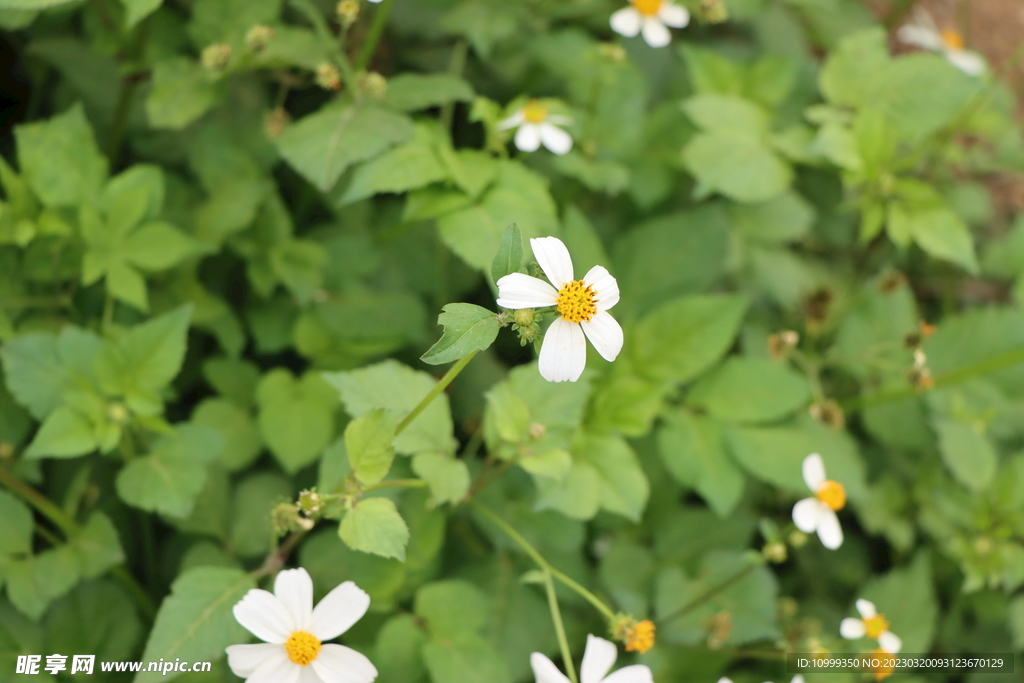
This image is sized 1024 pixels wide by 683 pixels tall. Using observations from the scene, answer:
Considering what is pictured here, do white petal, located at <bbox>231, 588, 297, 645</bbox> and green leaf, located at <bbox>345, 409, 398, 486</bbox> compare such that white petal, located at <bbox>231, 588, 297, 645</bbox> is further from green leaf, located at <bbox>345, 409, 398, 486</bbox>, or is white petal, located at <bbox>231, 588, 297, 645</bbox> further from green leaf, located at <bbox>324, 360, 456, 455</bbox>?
green leaf, located at <bbox>324, 360, 456, 455</bbox>

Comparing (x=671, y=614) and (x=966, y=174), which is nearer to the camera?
(x=671, y=614)

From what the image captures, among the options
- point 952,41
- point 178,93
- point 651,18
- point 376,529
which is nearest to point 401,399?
point 376,529

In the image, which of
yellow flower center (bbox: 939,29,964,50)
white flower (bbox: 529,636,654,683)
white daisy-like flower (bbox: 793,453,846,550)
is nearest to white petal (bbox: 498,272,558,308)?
white flower (bbox: 529,636,654,683)

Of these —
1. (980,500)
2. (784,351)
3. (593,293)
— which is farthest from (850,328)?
(593,293)

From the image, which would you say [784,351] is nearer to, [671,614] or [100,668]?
[671,614]

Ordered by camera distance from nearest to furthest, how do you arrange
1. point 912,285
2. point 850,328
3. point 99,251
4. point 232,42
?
point 99,251, point 232,42, point 850,328, point 912,285

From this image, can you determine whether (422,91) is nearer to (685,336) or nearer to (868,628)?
(685,336)

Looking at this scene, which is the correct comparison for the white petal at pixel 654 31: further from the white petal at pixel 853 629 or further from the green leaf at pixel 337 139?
the white petal at pixel 853 629
